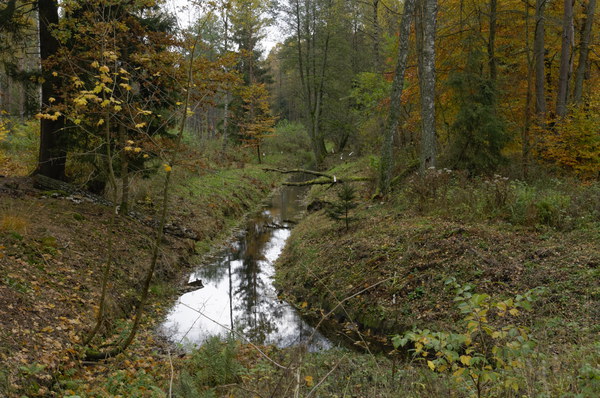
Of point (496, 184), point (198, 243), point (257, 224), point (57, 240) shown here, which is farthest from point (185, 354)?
point (257, 224)

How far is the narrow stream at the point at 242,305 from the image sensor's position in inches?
303

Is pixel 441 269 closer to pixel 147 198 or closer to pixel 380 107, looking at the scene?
pixel 147 198

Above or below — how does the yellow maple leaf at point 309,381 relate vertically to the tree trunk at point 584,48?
below

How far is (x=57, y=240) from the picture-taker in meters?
8.18

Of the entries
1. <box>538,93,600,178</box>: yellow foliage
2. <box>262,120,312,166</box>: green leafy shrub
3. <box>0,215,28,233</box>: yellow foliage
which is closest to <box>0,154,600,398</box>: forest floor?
<box>0,215,28,233</box>: yellow foliage

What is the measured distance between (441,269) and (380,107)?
12160 mm

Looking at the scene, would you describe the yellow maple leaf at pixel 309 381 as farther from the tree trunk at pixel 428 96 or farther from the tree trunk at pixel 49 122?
the tree trunk at pixel 49 122

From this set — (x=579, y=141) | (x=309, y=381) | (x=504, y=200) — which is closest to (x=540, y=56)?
(x=579, y=141)

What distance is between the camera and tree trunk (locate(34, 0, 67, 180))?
1006cm

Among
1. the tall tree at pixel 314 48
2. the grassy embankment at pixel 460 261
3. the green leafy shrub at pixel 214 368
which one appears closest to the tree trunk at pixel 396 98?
the grassy embankment at pixel 460 261

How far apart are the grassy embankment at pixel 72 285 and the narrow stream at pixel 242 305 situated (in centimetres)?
58

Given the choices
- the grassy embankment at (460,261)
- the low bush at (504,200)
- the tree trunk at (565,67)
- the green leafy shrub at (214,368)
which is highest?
the tree trunk at (565,67)

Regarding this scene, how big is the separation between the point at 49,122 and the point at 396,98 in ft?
32.2

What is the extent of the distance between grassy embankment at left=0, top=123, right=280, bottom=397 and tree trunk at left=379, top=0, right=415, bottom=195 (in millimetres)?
6170
